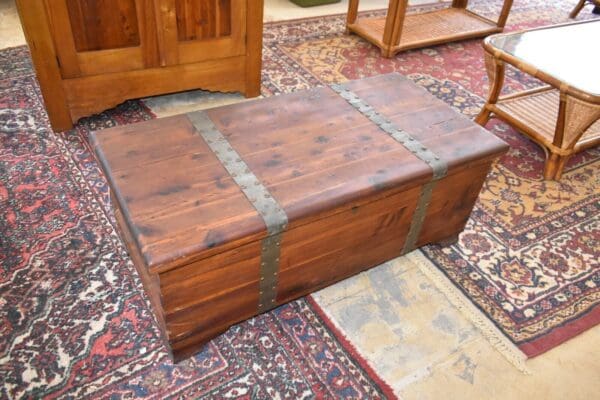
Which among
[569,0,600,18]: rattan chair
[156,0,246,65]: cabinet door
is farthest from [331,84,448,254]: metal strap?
[569,0,600,18]: rattan chair

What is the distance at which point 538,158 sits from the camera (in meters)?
2.25

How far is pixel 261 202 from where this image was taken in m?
1.20

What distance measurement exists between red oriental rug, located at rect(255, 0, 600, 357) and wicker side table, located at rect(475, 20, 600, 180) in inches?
5.5

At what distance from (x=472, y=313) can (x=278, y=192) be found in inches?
30.2

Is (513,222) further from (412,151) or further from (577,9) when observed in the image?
(577,9)

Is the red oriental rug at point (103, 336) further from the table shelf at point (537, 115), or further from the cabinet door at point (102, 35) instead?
the table shelf at point (537, 115)

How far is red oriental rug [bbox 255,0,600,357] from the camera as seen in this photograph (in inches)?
61.1

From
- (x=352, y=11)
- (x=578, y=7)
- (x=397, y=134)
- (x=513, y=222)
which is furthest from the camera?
(x=578, y=7)

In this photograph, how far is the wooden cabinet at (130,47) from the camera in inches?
75.4

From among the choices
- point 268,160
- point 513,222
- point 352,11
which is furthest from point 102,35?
point 513,222

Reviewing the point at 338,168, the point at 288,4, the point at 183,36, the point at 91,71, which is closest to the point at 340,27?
the point at 288,4

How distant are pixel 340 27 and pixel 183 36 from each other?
1.53m

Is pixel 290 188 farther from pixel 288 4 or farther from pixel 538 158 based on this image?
pixel 288 4

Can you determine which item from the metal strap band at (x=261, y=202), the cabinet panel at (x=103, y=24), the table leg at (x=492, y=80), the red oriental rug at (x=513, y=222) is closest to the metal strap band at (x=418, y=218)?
the red oriental rug at (x=513, y=222)
